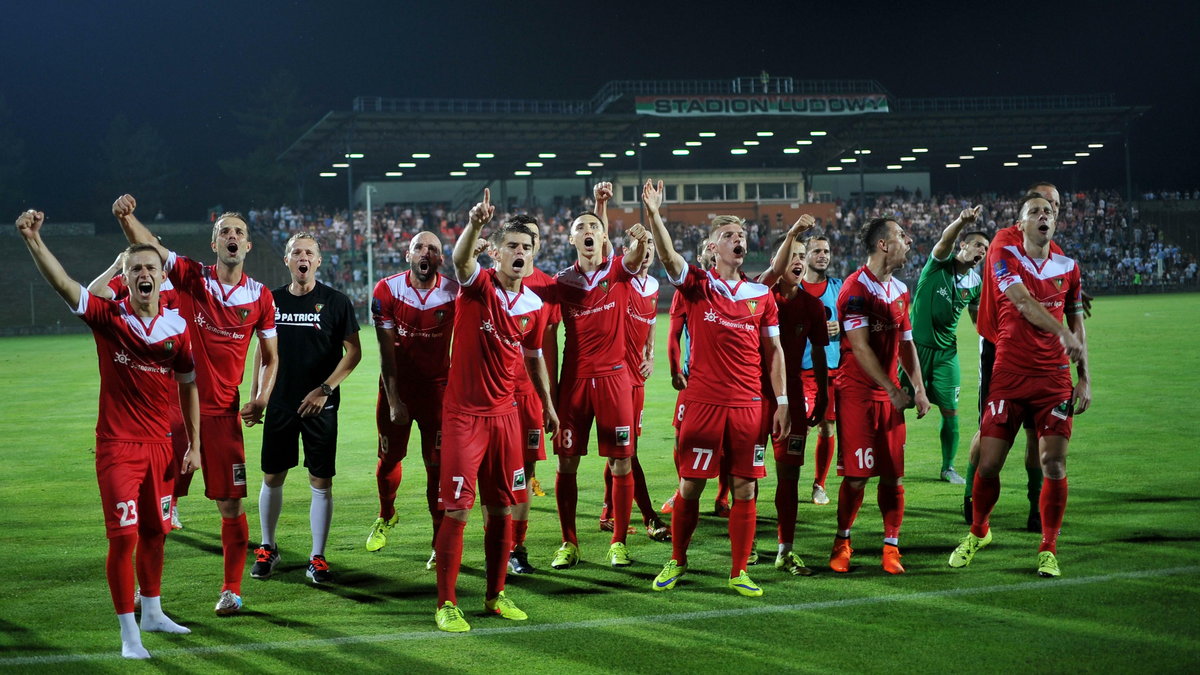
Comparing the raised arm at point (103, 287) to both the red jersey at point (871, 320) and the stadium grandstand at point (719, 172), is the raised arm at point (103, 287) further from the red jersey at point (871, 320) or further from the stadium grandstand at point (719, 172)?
the stadium grandstand at point (719, 172)

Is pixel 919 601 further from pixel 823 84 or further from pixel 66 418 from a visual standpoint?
pixel 823 84

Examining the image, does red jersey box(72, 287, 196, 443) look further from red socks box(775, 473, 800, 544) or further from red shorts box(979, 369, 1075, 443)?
red shorts box(979, 369, 1075, 443)

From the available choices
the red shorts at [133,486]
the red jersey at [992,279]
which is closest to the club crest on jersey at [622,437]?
the red jersey at [992,279]

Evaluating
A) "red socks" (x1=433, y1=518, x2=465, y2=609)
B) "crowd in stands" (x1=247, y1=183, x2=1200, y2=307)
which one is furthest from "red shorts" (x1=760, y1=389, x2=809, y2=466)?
"crowd in stands" (x1=247, y1=183, x2=1200, y2=307)

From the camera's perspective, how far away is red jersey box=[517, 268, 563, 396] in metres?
7.22

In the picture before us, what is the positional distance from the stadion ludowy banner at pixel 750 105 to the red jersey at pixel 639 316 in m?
40.1

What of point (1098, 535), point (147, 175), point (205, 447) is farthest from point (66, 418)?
point (147, 175)

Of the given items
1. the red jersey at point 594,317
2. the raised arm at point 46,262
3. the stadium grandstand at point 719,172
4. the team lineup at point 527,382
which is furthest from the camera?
the stadium grandstand at point 719,172

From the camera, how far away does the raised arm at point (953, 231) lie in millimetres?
6680

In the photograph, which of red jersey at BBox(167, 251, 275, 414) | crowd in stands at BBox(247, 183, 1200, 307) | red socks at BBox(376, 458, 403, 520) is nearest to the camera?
red jersey at BBox(167, 251, 275, 414)

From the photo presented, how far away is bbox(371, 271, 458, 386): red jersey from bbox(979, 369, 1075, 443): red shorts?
367cm

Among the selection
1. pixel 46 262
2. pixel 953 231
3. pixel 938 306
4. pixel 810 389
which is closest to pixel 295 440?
pixel 46 262

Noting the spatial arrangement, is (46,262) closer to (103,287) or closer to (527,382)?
(103,287)

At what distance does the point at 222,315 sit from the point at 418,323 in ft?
4.28
